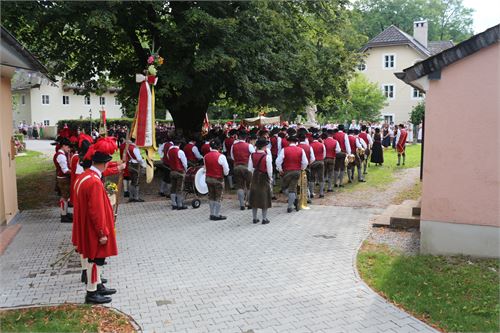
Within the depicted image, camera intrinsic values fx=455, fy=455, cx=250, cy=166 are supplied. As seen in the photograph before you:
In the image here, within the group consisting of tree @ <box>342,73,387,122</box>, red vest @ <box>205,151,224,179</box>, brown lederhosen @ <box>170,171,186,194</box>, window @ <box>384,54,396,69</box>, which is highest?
window @ <box>384,54,396,69</box>

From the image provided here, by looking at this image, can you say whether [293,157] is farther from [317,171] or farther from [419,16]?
[419,16]

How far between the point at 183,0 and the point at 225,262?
33.5 feet

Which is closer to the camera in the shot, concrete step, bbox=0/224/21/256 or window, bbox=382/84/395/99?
concrete step, bbox=0/224/21/256

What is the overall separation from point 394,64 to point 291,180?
39.3 m

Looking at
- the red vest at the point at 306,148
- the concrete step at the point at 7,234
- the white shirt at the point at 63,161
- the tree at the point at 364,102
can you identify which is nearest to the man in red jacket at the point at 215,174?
the red vest at the point at 306,148

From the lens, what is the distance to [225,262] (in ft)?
27.7

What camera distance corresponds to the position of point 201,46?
14.6 m

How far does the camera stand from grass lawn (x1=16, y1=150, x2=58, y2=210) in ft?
47.8

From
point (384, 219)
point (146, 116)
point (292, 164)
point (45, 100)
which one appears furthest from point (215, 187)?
point (45, 100)

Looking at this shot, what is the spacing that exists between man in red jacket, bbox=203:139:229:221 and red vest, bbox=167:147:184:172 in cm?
151

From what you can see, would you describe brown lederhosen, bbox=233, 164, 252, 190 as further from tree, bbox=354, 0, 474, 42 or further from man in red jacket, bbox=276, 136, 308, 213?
tree, bbox=354, 0, 474, 42

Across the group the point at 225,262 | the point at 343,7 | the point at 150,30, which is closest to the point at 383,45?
the point at 343,7

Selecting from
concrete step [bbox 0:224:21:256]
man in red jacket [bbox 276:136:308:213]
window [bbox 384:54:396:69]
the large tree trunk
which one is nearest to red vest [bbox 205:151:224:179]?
man in red jacket [bbox 276:136:308:213]

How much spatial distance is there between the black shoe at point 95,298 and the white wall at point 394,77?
4442 cm
